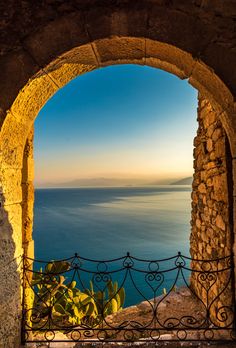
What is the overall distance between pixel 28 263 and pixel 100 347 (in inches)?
42.5

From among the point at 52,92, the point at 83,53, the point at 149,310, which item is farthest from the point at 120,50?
the point at 149,310

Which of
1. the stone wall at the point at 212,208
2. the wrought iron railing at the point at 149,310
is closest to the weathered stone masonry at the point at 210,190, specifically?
the stone wall at the point at 212,208

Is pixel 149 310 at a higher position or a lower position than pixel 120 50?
lower

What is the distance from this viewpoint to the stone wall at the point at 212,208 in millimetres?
2758

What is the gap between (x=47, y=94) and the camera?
9.48ft

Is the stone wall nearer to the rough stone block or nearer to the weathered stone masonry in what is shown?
the weathered stone masonry

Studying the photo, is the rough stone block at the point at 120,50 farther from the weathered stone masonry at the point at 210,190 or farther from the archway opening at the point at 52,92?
the weathered stone masonry at the point at 210,190

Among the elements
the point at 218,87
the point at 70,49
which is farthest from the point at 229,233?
the point at 70,49

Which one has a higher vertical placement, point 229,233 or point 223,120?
point 223,120

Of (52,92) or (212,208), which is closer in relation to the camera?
(52,92)

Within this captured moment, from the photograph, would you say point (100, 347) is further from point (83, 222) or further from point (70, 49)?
point (83, 222)

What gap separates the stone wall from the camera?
2758 mm

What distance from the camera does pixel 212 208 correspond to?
3316 millimetres

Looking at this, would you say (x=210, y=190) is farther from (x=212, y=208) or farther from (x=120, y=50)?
(x=120, y=50)
